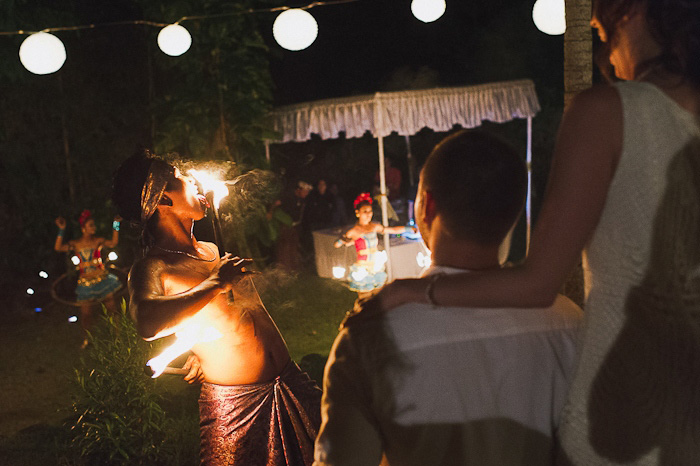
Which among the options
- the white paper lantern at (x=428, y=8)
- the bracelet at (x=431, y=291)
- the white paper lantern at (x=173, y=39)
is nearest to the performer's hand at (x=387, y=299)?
the bracelet at (x=431, y=291)

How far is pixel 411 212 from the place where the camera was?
40.5 ft

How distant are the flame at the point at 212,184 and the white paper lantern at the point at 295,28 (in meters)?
3.57

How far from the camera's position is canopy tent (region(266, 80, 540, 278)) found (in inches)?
364

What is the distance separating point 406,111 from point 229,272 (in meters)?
7.23

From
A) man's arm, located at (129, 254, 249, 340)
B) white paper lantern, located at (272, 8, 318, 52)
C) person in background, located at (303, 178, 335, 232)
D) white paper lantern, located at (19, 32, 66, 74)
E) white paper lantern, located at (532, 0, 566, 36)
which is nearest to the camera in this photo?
man's arm, located at (129, 254, 249, 340)

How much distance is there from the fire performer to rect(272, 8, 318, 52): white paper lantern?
3788 mm

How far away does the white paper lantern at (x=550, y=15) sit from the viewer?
5504mm

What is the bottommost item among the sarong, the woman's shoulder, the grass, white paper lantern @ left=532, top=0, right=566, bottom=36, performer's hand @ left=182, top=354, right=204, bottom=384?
the grass

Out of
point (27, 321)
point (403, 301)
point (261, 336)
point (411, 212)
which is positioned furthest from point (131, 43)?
point (403, 301)

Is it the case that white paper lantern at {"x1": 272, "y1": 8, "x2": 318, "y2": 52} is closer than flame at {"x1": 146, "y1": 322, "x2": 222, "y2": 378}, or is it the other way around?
flame at {"x1": 146, "y1": 322, "x2": 222, "y2": 378}

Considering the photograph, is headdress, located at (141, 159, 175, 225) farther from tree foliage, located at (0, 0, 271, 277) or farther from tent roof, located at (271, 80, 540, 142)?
tent roof, located at (271, 80, 540, 142)

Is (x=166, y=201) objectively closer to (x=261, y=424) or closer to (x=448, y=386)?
(x=261, y=424)

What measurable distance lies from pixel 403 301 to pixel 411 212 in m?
11.0

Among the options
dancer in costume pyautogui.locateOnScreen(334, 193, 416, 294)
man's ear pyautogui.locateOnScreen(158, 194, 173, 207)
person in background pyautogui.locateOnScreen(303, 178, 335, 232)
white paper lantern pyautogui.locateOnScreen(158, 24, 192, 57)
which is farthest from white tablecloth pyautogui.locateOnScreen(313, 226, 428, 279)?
man's ear pyautogui.locateOnScreen(158, 194, 173, 207)
